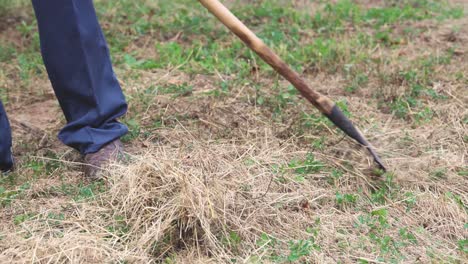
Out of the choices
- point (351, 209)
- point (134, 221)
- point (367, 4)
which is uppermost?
point (134, 221)

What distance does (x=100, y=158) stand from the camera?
3375 millimetres

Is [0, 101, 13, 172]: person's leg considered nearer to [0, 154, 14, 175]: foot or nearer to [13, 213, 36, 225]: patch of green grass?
[0, 154, 14, 175]: foot

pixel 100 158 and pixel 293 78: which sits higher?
pixel 293 78

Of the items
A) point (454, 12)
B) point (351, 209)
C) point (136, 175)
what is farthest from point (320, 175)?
point (454, 12)

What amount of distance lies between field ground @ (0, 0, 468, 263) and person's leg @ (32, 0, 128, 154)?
0.20 meters

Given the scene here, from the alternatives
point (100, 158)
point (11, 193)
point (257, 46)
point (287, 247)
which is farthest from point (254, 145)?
point (11, 193)

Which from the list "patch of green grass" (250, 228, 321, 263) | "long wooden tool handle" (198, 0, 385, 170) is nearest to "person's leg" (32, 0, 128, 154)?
"long wooden tool handle" (198, 0, 385, 170)

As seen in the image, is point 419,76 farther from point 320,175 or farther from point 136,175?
point 136,175

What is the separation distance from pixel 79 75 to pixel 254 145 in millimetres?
861

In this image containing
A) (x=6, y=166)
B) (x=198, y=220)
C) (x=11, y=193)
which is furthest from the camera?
(x=6, y=166)

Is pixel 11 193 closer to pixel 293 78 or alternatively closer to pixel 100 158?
pixel 100 158

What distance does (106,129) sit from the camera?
3.45 m

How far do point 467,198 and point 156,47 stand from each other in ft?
8.00

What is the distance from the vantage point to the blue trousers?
3268 mm
